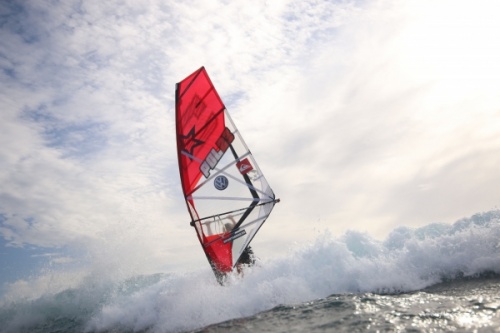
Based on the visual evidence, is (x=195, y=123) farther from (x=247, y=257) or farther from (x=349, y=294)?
(x=349, y=294)

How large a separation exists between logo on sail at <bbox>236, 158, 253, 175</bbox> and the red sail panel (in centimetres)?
100

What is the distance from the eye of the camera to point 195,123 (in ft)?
29.1

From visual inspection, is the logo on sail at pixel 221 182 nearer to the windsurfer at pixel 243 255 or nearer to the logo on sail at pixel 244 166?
the logo on sail at pixel 244 166

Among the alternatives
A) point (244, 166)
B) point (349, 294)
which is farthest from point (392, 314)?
point (244, 166)

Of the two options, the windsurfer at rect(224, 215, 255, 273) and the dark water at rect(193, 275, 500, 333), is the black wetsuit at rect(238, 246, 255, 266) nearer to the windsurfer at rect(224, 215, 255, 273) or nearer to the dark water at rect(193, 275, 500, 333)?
the windsurfer at rect(224, 215, 255, 273)

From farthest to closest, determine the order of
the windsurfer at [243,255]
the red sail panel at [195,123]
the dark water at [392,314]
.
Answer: the red sail panel at [195,123] → the windsurfer at [243,255] → the dark water at [392,314]

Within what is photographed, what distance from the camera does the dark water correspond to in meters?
3.39

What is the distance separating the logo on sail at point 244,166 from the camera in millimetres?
8898

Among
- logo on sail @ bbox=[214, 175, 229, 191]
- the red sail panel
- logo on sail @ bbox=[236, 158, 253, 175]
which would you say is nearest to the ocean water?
logo on sail @ bbox=[214, 175, 229, 191]

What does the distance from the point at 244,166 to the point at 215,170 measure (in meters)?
0.90

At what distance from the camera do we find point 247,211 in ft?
28.6

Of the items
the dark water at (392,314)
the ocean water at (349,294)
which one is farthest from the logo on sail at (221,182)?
the dark water at (392,314)

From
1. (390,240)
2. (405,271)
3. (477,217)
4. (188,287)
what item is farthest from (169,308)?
(477,217)

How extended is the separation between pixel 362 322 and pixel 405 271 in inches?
159
